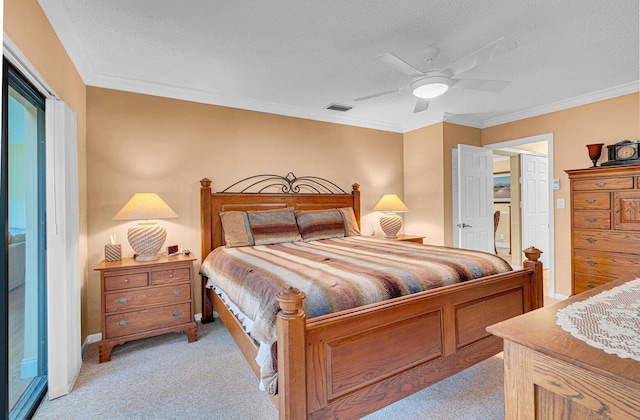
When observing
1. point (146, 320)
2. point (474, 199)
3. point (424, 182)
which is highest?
point (424, 182)

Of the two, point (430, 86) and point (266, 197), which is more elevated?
point (430, 86)

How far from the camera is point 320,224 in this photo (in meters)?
3.62

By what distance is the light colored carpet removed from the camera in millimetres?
1837

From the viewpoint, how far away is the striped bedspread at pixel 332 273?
164cm

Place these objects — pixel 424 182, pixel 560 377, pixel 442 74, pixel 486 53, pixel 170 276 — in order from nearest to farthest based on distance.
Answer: pixel 560 377 → pixel 486 53 → pixel 442 74 → pixel 170 276 → pixel 424 182

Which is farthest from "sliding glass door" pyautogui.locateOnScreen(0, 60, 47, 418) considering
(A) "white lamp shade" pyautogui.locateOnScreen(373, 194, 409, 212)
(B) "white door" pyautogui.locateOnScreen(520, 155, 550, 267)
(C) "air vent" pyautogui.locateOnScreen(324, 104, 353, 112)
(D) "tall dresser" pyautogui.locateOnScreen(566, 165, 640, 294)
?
(B) "white door" pyautogui.locateOnScreen(520, 155, 550, 267)

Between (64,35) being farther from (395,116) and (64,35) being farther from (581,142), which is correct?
(581,142)

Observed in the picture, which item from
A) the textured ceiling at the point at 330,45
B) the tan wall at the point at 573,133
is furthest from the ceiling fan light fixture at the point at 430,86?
the tan wall at the point at 573,133

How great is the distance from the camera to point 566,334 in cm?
82

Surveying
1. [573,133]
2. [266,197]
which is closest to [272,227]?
[266,197]

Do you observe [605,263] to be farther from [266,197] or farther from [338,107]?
[266,197]

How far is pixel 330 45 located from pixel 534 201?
4.67 m

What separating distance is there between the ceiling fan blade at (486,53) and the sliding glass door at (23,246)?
8.49 feet

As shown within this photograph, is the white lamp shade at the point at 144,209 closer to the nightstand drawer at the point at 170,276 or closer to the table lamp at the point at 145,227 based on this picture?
the table lamp at the point at 145,227
